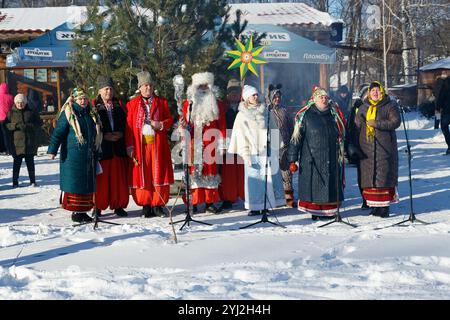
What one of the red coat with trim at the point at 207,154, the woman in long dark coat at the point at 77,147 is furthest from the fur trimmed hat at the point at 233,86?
the woman in long dark coat at the point at 77,147

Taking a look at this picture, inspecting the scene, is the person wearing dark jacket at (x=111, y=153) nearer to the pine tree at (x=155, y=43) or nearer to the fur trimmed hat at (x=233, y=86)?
the pine tree at (x=155, y=43)

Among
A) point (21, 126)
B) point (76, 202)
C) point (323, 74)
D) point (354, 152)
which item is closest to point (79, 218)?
point (76, 202)

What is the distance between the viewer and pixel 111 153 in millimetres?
8680

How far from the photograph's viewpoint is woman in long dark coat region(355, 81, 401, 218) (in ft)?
27.8

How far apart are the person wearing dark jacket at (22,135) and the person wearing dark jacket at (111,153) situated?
3324 mm

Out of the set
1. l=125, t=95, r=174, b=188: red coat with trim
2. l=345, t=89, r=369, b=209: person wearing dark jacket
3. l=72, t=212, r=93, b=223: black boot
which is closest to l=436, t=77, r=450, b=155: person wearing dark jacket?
l=345, t=89, r=369, b=209: person wearing dark jacket

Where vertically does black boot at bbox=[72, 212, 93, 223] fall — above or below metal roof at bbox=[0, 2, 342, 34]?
below

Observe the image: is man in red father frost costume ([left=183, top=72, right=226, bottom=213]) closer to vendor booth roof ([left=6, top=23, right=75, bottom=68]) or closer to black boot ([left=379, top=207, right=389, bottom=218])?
black boot ([left=379, top=207, right=389, bottom=218])

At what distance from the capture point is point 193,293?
16.7 ft

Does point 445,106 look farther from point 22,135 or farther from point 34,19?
point 34,19

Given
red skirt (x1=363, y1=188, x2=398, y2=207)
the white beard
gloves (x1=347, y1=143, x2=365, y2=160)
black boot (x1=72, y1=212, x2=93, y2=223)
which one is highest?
the white beard

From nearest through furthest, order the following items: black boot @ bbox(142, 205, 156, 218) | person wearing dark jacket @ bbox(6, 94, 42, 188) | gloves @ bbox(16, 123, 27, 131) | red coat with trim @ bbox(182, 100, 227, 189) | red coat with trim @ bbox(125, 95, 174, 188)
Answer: red coat with trim @ bbox(125, 95, 174, 188) < black boot @ bbox(142, 205, 156, 218) < red coat with trim @ bbox(182, 100, 227, 189) < person wearing dark jacket @ bbox(6, 94, 42, 188) < gloves @ bbox(16, 123, 27, 131)

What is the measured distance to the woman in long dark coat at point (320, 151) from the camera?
8266 mm

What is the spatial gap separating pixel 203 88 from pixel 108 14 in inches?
99.0
